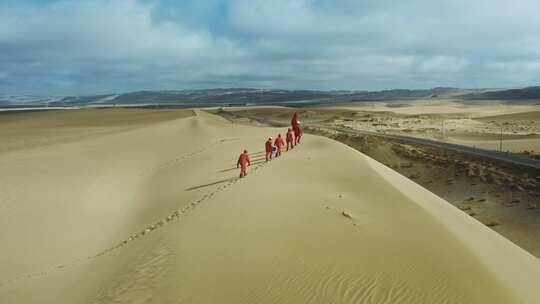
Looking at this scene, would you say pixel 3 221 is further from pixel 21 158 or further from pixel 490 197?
pixel 490 197

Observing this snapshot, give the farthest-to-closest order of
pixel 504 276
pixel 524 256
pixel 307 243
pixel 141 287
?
pixel 524 256 < pixel 307 243 < pixel 504 276 < pixel 141 287

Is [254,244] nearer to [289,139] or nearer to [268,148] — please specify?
[268,148]

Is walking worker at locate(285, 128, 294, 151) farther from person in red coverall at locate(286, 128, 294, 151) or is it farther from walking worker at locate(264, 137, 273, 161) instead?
walking worker at locate(264, 137, 273, 161)

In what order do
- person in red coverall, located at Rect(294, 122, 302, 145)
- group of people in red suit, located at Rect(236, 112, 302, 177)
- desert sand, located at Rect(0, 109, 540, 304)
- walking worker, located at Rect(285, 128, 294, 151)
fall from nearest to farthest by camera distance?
desert sand, located at Rect(0, 109, 540, 304), group of people in red suit, located at Rect(236, 112, 302, 177), walking worker, located at Rect(285, 128, 294, 151), person in red coverall, located at Rect(294, 122, 302, 145)

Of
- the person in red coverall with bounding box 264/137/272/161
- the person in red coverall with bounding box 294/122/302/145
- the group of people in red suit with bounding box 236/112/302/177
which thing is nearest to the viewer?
the group of people in red suit with bounding box 236/112/302/177

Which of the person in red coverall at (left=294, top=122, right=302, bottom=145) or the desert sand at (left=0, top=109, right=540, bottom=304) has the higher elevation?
the person in red coverall at (left=294, top=122, right=302, bottom=145)

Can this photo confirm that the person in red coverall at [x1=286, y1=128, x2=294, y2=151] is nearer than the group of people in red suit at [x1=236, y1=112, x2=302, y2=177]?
No

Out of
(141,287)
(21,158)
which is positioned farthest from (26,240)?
(21,158)

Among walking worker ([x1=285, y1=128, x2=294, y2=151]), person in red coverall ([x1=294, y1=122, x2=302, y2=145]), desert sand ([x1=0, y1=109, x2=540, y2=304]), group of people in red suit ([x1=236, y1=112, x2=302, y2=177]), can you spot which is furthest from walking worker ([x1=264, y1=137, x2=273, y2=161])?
person in red coverall ([x1=294, y1=122, x2=302, y2=145])

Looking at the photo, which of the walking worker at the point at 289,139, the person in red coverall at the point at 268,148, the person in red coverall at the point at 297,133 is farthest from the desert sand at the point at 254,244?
the person in red coverall at the point at 297,133
